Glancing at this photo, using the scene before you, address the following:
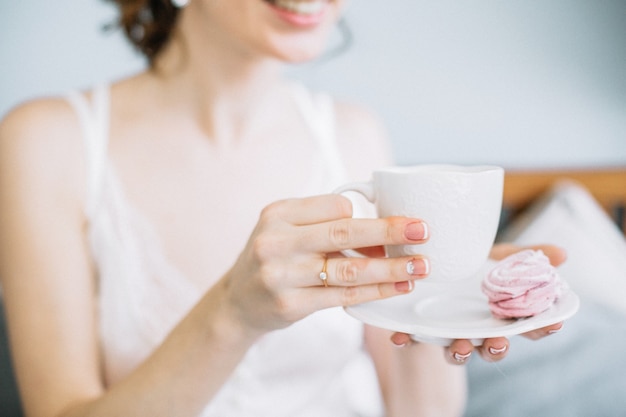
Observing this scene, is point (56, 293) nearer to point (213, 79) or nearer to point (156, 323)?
point (156, 323)

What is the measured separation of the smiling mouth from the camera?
22.3 inches

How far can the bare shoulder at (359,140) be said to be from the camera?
80 cm

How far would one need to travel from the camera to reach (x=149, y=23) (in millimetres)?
773

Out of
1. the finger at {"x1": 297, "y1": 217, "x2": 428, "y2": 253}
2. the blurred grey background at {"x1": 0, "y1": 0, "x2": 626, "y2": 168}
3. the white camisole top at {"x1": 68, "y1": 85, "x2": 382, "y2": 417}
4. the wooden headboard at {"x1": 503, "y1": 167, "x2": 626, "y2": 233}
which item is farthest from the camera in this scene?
the wooden headboard at {"x1": 503, "y1": 167, "x2": 626, "y2": 233}

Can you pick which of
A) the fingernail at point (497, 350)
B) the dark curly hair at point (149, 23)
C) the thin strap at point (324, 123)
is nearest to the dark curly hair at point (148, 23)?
the dark curly hair at point (149, 23)

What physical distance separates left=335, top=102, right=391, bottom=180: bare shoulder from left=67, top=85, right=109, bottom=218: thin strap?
0.34 metres

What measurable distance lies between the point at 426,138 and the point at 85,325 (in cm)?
81

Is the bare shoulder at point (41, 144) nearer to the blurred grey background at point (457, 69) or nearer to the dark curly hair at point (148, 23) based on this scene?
the dark curly hair at point (148, 23)

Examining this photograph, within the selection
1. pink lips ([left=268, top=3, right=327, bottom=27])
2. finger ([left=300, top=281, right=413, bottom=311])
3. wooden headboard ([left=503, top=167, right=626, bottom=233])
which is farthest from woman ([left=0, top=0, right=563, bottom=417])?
wooden headboard ([left=503, top=167, right=626, bottom=233])

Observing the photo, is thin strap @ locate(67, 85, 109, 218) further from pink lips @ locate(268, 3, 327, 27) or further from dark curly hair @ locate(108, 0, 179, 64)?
pink lips @ locate(268, 3, 327, 27)

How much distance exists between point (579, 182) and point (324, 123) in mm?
633

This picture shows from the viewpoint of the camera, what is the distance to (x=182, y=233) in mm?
678

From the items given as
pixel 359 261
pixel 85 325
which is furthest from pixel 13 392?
pixel 359 261

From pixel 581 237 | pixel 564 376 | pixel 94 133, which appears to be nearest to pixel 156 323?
pixel 94 133
